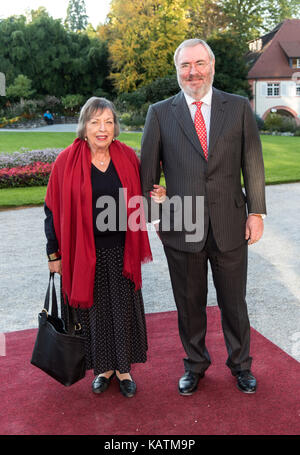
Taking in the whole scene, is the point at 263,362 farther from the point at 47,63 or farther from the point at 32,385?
the point at 47,63

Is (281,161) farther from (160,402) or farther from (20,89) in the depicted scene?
(20,89)

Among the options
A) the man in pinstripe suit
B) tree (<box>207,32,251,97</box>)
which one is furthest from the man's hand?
tree (<box>207,32,251,97</box>)

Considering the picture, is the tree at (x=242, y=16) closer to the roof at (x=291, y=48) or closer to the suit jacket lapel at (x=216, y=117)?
the roof at (x=291, y=48)

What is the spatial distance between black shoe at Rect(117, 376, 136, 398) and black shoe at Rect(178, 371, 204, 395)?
1.02ft

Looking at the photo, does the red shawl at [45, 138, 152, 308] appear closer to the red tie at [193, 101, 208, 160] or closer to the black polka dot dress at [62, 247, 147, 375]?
the black polka dot dress at [62, 247, 147, 375]

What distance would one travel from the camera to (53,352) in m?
3.06

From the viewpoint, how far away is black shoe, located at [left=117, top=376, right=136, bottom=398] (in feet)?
10.6

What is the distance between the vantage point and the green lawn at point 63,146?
11.1m

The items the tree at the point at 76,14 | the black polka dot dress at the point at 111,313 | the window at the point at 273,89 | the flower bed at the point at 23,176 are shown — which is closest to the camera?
the black polka dot dress at the point at 111,313

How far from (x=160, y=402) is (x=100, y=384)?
1.52 feet

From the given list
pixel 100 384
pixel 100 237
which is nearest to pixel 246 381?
pixel 100 384

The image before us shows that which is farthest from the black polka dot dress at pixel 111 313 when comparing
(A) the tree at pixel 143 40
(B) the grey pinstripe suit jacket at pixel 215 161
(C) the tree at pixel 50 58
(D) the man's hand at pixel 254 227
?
(C) the tree at pixel 50 58

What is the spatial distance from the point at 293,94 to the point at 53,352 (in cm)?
3989

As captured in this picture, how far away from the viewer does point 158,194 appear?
314 cm
